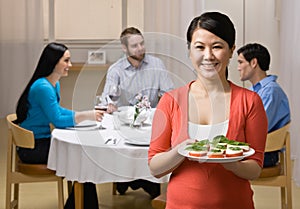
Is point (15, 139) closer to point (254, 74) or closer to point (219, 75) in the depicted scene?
point (254, 74)

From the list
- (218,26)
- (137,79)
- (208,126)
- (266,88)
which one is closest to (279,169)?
(266,88)

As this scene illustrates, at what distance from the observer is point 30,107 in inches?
140

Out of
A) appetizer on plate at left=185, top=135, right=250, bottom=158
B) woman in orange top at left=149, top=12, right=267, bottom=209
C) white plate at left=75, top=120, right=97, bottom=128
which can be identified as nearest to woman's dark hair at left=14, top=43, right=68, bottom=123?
white plate at left=75, top=120, right=97, bottom=128

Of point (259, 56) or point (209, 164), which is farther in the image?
point (259, 56)

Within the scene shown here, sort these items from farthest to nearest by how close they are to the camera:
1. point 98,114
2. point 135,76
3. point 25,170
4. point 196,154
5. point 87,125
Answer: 1. point 25,170
2. point 87,125
3. point 98,114
4. point 135,76
5. point 196,154

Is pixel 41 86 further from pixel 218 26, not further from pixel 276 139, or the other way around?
pixel 218 26

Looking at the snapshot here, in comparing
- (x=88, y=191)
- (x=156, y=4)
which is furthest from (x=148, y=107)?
(x=156, y=4)

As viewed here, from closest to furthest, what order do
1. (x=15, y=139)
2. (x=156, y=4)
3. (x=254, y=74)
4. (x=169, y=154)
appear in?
(x=169, y=154) < (x=15, y=139) < (x=254, y=74) < (x=156, y=4)

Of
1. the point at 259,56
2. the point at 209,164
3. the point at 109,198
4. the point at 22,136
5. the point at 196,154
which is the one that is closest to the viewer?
the point at 196,154

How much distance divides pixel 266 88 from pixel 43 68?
136 cm

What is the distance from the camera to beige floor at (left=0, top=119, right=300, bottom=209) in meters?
4.02

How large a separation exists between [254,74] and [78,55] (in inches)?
91.3

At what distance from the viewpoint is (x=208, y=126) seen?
1.69 meters

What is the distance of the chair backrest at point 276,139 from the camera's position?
3.22m
